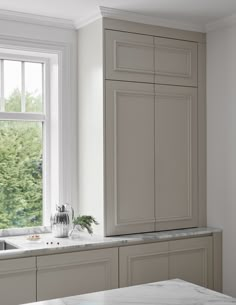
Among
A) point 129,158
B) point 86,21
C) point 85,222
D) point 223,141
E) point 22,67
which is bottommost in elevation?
point 85,222

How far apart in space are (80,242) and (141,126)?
101 cm

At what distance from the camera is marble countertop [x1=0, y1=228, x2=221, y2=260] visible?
3.06 m

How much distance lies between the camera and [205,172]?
4.03 metres

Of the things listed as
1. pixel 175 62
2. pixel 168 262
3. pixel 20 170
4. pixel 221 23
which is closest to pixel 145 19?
pixel 175 62

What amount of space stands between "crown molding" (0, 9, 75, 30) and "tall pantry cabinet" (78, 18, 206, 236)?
0.43ft

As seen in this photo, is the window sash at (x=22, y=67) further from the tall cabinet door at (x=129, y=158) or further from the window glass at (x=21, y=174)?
the tall cabinet door at (x=129, y=158)

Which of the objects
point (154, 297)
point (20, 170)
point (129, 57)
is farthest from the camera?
point (20, 170)

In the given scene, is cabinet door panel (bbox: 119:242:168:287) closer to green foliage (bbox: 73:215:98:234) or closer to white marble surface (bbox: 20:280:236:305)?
green foliage (bbox: 73:215:98:234)

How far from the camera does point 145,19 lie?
3.68 m

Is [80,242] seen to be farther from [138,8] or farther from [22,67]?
[138,8]

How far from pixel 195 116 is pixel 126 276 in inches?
56.5

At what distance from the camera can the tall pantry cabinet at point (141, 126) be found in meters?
3.56

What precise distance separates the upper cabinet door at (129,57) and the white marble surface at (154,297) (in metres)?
1.98

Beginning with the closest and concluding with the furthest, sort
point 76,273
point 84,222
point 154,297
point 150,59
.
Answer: point 154,297 < point 76,273 < point 84,222 < point 150,59
